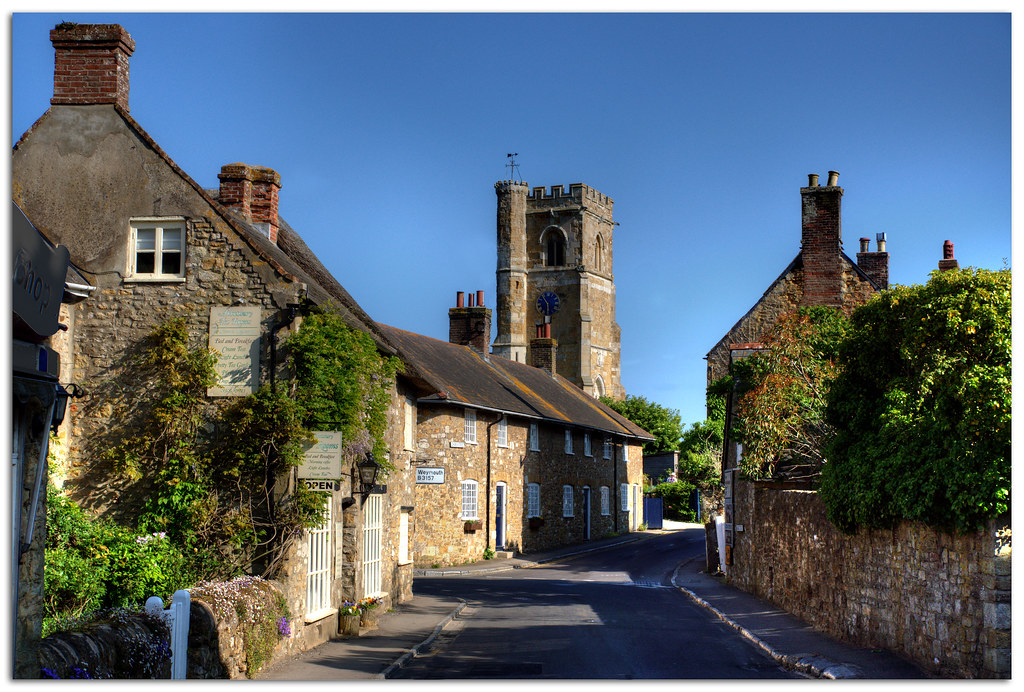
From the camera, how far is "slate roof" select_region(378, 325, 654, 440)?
30.5 m

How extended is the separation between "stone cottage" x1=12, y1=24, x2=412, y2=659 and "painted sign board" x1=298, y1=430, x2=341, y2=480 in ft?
1.30

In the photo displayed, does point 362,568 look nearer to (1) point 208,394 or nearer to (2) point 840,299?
(1) point 208,394

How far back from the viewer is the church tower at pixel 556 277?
9744 cm

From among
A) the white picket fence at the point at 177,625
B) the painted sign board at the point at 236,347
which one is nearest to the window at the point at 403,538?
the painted sign board at the point at 236,347

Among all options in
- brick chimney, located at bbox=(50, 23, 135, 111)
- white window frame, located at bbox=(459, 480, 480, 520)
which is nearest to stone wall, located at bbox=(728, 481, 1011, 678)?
brick chimney, located at bbox=(50, 23, 135, 111)

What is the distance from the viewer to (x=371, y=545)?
1672 centimetres

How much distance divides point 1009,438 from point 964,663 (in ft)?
7.15

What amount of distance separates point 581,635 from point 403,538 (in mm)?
6071

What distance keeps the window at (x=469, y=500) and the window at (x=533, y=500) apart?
3957mm

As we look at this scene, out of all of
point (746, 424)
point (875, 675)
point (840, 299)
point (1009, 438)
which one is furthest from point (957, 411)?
point (840, 299)

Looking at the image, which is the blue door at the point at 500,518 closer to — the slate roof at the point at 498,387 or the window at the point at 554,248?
the slate roof at the point at 498,387

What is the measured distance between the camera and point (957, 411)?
10.2 meters

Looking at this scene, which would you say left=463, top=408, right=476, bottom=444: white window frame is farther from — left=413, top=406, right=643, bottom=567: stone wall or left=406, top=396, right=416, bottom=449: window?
left=406, top=396, right=416, bottom=449: window

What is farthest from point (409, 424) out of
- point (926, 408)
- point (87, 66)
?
point (926, 408)
